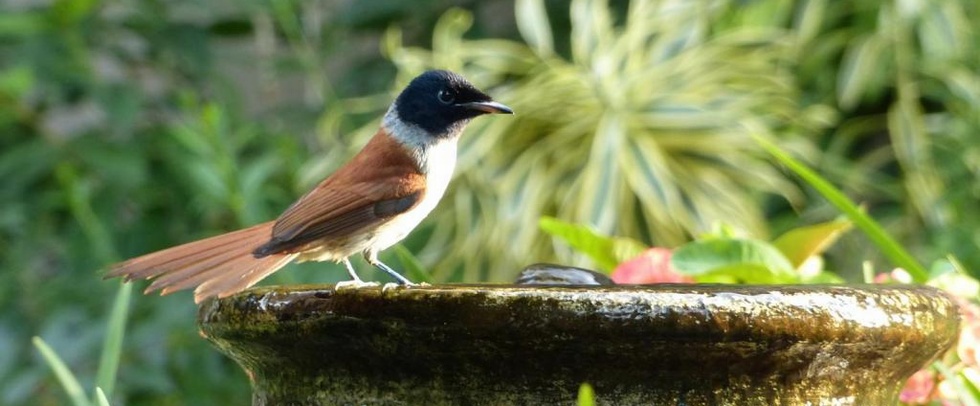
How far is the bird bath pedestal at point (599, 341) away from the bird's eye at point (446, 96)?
0.70m

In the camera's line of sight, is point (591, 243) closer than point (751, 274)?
No

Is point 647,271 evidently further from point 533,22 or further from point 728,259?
point 533,22

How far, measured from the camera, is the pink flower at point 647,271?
1639 mm

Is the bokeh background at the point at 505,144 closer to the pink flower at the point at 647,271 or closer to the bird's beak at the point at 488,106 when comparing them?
Answer: the bird's beak at the point at 488,106

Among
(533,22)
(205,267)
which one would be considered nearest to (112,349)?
(205,267)

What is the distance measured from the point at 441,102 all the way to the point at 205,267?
1.75ft

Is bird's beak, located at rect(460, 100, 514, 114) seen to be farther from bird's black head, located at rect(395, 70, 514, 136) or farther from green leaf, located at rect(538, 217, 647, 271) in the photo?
green leaf, located at rect(538, 217, 647, 271)

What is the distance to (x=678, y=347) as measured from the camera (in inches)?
41.5

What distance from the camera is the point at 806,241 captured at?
5.71 feet

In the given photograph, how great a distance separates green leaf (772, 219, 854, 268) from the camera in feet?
5.60

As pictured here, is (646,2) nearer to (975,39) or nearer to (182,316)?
(975,39)

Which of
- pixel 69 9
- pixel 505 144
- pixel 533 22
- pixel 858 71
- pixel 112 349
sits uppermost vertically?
pixel 858 71

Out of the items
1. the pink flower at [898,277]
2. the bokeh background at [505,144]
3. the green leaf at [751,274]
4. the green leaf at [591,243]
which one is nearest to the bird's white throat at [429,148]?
the green leaf at [591,243]

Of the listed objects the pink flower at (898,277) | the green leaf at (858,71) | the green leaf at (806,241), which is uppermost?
the green leaf at (858,71)
